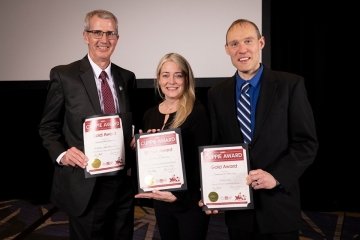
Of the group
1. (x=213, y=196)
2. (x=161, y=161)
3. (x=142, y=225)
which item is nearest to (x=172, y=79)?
(x=161, y=161)

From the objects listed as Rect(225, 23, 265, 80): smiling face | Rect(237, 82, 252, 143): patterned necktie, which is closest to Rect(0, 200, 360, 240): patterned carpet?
Rect(237, 82, 252, 143): patterned necktie

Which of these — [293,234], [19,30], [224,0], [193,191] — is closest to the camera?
[293,234]

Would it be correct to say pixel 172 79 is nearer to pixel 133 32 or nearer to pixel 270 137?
pixel 270 137

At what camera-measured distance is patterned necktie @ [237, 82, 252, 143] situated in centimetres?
158

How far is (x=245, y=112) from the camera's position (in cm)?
159

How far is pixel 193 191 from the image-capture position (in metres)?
1.81

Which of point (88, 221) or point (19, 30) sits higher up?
point (19, 30)

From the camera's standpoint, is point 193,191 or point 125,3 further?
point 125,3

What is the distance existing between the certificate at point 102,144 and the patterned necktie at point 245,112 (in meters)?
0.59

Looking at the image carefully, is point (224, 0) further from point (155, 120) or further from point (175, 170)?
point (175, 170)

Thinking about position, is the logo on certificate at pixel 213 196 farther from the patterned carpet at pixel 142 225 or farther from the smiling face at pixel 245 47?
the patterned carpet at pixel 142 225

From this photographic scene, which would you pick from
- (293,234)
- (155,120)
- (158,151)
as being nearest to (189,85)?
(155,120)

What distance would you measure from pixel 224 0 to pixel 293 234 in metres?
2.04

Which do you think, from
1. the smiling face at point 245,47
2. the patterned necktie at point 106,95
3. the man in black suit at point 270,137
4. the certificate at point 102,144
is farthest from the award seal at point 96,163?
the smiling face at point 245,47
